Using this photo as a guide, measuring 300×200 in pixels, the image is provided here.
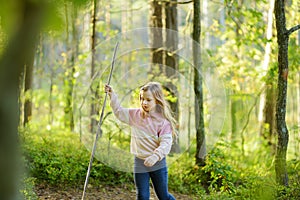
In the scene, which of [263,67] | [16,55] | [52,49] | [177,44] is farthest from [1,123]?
[52,49]

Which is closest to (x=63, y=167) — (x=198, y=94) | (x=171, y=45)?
(x=198, y=94)

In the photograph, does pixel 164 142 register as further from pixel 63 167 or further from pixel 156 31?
pixel 156 31

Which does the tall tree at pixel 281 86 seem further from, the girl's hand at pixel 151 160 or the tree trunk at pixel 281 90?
the girl's hand at pixel 151 160

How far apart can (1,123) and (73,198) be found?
Answer: 4.35m

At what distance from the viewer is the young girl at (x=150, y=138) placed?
4.79 m

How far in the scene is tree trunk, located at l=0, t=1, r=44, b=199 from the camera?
6.24 feet

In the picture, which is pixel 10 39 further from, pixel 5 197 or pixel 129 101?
pixel 129 101

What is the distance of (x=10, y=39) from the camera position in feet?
6.36

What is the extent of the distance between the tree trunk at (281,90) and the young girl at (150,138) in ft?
4.57

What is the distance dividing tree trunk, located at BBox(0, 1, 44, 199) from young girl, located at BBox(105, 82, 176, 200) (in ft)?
8.86

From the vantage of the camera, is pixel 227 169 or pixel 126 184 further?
pixel 126 184

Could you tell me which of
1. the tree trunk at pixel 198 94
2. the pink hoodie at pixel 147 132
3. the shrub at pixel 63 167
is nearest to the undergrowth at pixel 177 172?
the shrub at pixel 63 167

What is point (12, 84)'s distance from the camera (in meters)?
1.94

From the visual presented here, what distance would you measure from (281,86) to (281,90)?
0.15 ft
